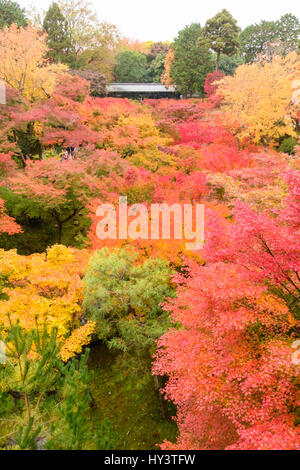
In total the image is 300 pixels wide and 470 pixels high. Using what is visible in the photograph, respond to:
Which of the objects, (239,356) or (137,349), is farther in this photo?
(137,349)

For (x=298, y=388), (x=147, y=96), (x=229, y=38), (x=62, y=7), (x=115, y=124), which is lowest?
(x=298, y=388)

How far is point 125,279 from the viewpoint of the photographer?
9.06 meters

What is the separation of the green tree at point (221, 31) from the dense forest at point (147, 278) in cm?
1039

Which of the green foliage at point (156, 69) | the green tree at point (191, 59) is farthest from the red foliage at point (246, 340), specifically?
the green foliage at point (156, 69)

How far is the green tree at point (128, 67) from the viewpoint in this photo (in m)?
37.1

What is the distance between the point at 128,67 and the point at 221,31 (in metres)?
13.1

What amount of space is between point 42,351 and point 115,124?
17.7 meters

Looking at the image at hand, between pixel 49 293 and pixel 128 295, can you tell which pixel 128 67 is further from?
pixel 128 295

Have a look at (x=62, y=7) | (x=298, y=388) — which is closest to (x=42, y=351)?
(x=298, y=388)

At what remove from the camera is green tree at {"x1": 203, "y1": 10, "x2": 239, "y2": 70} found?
28.5 m

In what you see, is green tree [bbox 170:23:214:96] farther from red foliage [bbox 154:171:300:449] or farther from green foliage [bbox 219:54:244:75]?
red foliage [bbox 154:171:300:449]

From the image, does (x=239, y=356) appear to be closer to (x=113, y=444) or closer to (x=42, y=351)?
(x=113, y=444)

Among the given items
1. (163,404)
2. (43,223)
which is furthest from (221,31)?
(163,404)

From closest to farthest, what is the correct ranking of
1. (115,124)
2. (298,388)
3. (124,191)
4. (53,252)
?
(298,388) < (53,252) < (124,191) < (115,124)
